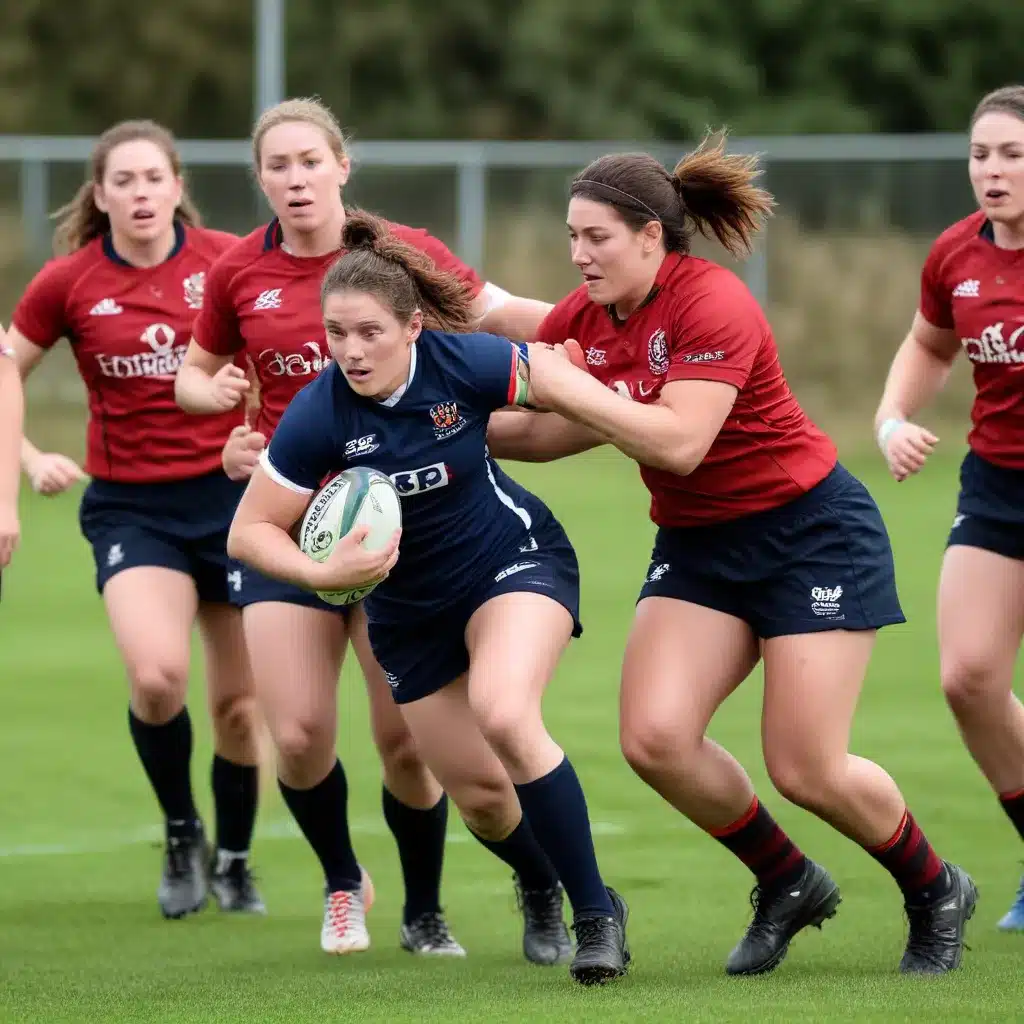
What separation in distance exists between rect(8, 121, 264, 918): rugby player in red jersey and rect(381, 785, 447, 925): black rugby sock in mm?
866

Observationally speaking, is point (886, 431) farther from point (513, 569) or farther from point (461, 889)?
point (461, 889)

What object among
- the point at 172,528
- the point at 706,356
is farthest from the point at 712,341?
the point at 172,528

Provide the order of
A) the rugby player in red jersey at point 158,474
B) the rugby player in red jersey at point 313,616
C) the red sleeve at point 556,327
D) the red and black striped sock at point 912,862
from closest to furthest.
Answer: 1. the red and black striped sock at point 912,862
2. the red sleeve at point 556,327
3. the rugby player in red jersey at point 313,616
4. the rugby player in red jersey at point 158,474

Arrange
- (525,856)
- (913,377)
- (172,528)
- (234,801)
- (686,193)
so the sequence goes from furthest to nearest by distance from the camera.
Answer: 1. (234,801)
2. (172,528)
3. (913,377)
4. (525,856)
5. (686,193)

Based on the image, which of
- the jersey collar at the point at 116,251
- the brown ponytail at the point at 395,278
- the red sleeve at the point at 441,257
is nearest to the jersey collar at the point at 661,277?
the brown ponytail at the point at 395,278

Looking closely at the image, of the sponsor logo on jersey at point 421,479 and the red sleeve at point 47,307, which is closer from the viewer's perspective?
the sponsor logo on jersey at point 421,479

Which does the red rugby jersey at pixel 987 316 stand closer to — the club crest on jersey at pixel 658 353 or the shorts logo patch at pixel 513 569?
the club crest on jersey at pixel 658 353

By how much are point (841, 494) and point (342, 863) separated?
1873 mm

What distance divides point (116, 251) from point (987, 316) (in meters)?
2.85

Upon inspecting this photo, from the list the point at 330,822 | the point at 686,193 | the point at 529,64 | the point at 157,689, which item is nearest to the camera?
the point at 686,193

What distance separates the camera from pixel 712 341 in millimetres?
5188

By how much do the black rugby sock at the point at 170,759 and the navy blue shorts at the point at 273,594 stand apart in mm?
802

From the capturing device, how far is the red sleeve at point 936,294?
615 cm

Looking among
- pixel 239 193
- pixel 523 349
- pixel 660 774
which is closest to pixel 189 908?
pixel 660 774
